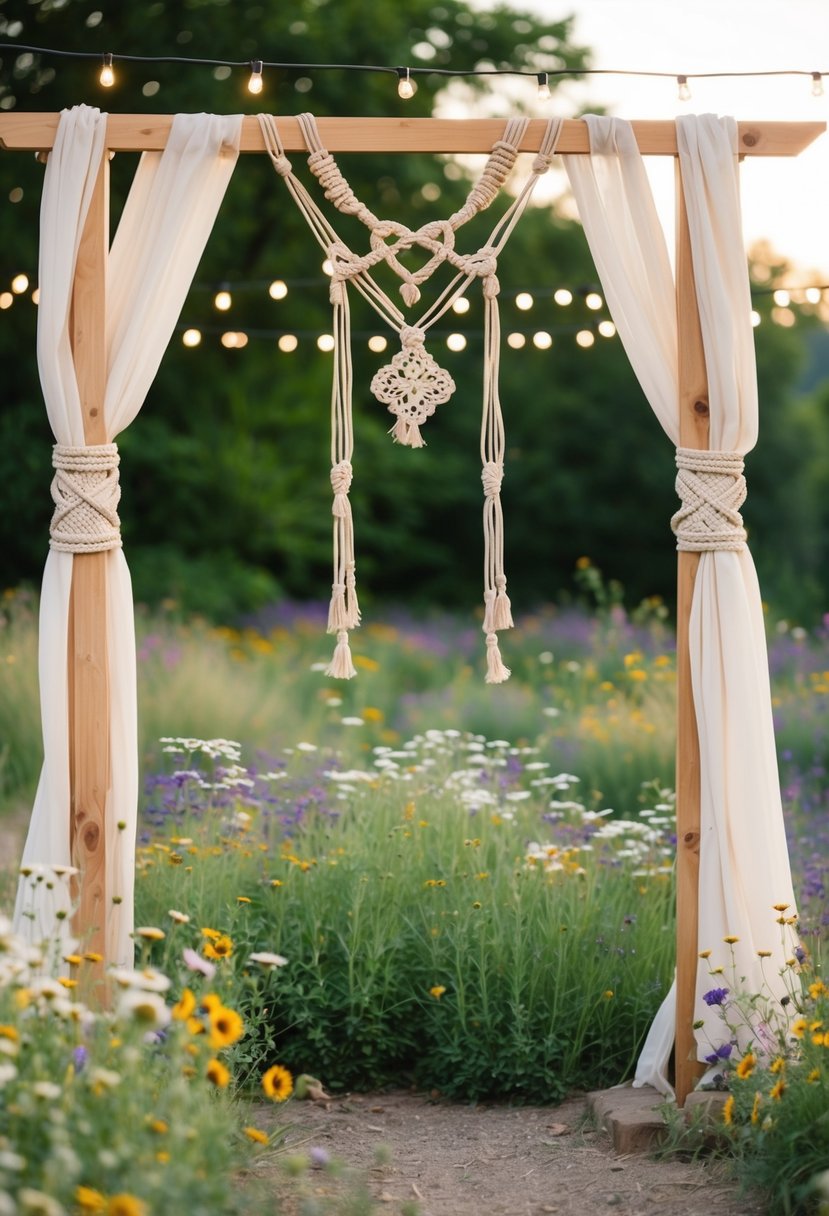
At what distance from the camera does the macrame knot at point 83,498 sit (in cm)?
297

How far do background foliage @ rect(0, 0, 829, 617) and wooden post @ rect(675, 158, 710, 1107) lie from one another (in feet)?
15.0

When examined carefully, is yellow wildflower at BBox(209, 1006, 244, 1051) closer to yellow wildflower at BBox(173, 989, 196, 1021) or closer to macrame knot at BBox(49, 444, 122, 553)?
yellow wildflower at BBox(173, 989, 196, 1021)

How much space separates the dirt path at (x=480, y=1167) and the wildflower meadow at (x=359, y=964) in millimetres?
83

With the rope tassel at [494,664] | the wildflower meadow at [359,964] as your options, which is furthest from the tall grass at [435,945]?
the rope tassel at [494,664]

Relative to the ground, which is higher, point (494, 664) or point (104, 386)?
point (104, 386)

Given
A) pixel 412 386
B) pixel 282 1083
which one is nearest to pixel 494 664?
pixel 412 386

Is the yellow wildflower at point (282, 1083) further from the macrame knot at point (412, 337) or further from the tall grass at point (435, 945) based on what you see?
the macrame knot at point (412, 337)

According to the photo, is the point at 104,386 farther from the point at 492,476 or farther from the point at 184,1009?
the point at 184,1009

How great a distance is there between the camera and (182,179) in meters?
3.01

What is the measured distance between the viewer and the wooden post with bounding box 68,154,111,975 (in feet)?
9.78

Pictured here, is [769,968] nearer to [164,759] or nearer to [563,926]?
[563,926]

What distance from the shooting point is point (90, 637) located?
302 cm

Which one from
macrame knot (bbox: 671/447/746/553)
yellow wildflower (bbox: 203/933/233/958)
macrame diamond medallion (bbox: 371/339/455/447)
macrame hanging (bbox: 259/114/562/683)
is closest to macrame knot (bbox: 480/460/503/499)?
macrame hanging (bbox: 259/114/562/683)

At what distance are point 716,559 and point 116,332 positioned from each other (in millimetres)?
1565
